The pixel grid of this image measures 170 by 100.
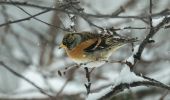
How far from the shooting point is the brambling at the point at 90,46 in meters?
3.00

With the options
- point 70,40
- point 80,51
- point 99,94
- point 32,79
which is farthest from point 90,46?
point 32,79

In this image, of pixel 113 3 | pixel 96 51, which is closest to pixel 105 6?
pixel 113 3

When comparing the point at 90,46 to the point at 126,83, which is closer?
the point at 126,83

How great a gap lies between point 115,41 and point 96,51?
17cm

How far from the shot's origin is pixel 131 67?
2.35 metres

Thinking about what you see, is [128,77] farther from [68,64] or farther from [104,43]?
[68,64]

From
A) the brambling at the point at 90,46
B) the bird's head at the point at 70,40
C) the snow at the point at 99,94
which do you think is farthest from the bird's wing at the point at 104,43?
the snow at the point at 99,94

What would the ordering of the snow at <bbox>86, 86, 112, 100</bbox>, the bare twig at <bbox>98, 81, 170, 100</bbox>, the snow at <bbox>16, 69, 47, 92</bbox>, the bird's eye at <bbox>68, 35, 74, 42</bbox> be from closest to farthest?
the bare twig at <bbox>98, 81, 170, 100</bbox> → the snow at <bbox>86, 86, 112, 100</bbox> → the bird's eye at <bbox>68, 35, 74, 42</bbox> → the snow at <bbox>16, 69, 47, 92</bbox>

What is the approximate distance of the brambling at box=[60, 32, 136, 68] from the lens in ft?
9.84

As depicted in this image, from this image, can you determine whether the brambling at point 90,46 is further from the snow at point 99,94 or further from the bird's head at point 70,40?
the snow at point 99,94

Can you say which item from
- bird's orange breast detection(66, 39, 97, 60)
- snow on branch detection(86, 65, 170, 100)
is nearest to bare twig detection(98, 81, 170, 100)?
snow on branch detection(86, 65, 170, 100)

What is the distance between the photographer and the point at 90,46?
313 cm

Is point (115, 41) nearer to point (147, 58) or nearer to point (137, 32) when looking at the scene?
point (147, 58)

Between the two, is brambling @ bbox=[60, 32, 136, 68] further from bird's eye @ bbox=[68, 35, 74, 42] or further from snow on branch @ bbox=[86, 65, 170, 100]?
snow on branch @ bbox=[86, 65, 170, 100]
